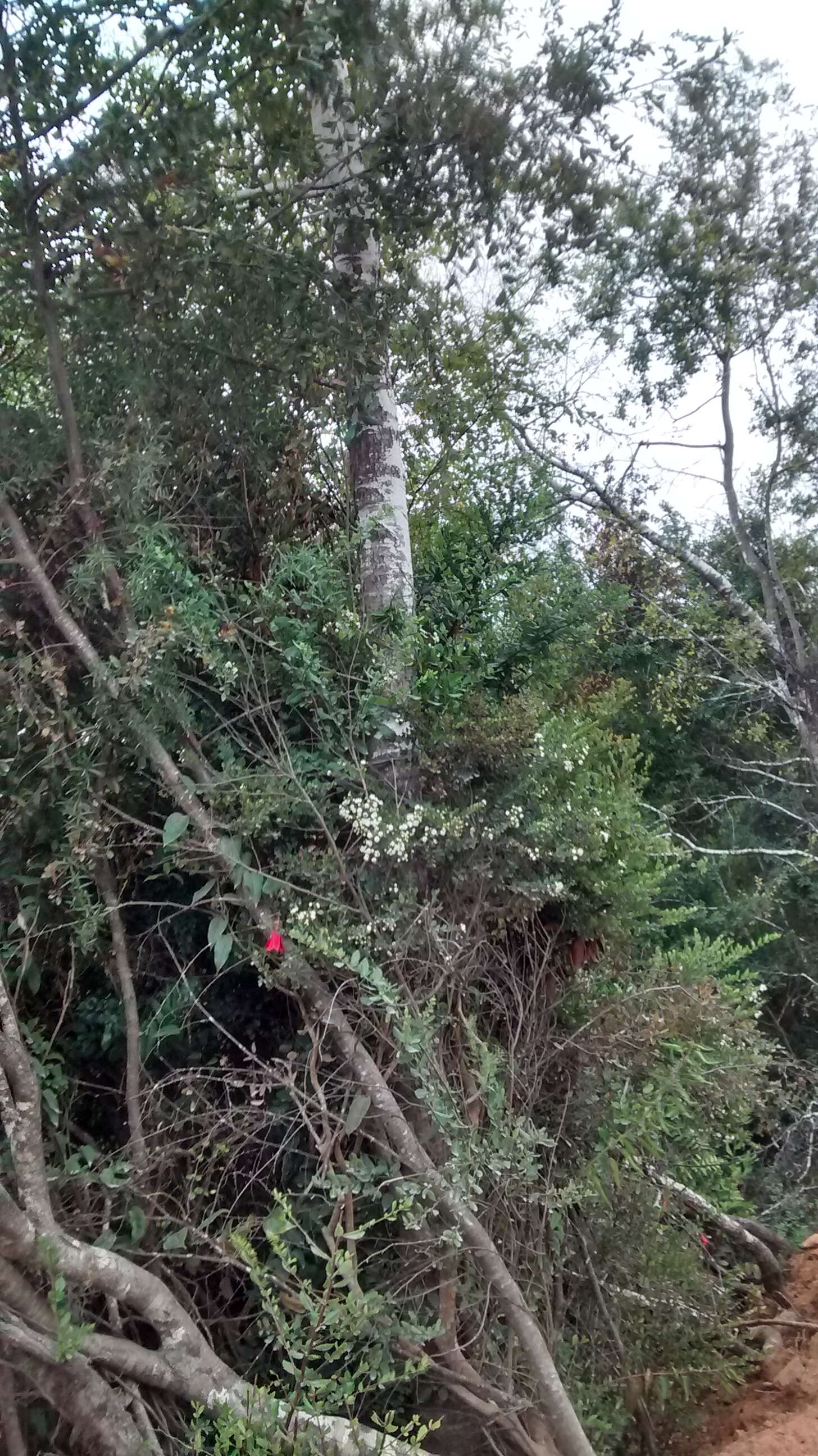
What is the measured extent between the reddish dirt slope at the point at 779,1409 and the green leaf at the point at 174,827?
Answer: 3.96m

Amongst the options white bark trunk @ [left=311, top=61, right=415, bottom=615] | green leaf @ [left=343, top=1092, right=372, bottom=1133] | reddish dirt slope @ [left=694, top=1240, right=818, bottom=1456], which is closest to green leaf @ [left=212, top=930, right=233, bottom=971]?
green leaf @ [left=343, top=1092, right=372, bottom=1133]

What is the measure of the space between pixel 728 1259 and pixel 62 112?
22.8 ft

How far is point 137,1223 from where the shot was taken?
3.09 m

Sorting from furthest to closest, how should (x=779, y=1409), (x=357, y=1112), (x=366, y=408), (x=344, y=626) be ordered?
(x=779, y=1409)
(x=366, y=408)
(x=344, y=626)
(x=357, y=1112)

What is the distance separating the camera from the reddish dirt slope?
4.36 m

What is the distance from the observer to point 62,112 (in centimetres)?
306

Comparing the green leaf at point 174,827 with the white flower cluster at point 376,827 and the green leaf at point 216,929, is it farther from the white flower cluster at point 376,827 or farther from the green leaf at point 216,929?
the white flower cluster at point 376,827

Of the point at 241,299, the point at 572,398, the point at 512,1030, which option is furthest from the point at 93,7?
the point at 572,398

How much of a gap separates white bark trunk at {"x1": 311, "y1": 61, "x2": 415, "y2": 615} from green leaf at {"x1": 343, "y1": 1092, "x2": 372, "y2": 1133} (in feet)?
5.87

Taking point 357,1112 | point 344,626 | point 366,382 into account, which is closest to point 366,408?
point 366,382

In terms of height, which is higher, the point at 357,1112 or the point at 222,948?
the point at 222,948

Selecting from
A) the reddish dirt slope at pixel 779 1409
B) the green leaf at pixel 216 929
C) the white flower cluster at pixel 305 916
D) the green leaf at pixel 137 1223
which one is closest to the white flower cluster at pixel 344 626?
the white flower cluster at pixel 305 916

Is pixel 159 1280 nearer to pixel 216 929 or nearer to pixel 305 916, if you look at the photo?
pixel 216 929

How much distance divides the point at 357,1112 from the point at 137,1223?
32.8 inches
